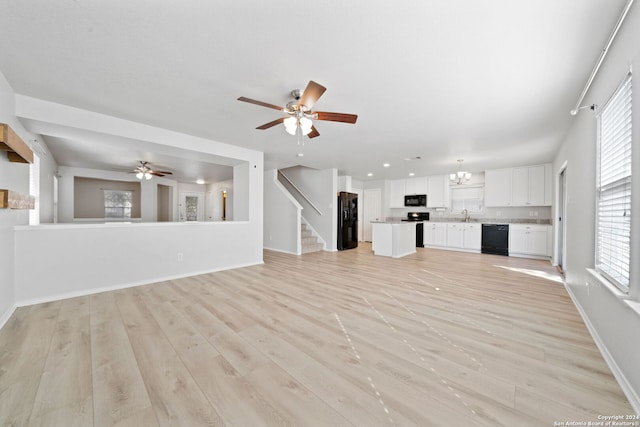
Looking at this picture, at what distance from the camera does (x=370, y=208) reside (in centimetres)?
952

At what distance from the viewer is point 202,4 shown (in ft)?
5.01

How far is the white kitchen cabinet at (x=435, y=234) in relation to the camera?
7.58 m

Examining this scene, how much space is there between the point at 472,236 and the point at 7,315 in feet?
29.0

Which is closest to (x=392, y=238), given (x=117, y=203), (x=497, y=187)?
(x=497, y=187)

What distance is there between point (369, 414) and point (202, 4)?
260 centimetres

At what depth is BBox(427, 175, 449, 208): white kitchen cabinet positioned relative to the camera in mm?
7809

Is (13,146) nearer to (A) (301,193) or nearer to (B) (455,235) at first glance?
(A) (301,193)

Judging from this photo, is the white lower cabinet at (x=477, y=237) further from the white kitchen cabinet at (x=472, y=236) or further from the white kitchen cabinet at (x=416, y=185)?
the white kitchen cabinet at (x=416, y=185)

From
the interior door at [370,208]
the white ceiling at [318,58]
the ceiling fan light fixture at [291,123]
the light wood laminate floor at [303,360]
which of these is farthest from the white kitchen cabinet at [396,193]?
the ceiling fan light fixture at [291,123]

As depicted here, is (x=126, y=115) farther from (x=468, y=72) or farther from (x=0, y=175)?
(x=468, y=72)

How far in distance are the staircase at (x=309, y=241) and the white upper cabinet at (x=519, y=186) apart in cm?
497

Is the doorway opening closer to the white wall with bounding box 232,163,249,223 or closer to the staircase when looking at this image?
the staircase

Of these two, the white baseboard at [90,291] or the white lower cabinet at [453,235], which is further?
the white lower cabinet at [453,235]

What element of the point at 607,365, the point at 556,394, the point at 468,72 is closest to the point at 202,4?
the point at 468,72
